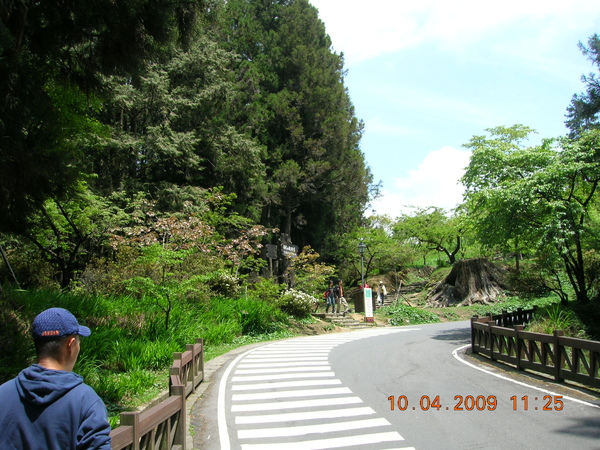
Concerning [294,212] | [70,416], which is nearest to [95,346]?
[70,416]

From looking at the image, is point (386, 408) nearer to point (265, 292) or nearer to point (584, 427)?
point (584, 427)

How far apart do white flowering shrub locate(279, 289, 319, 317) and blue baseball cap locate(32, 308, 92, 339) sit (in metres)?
21.1

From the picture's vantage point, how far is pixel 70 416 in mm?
2420

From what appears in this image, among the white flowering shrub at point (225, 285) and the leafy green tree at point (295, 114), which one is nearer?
the white flowering shrub at point (225, 285)

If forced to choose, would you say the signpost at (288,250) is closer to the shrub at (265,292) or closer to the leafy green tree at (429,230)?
the shrub at (265,292)

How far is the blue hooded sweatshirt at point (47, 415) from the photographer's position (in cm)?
238

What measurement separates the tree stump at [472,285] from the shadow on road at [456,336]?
1300 cm

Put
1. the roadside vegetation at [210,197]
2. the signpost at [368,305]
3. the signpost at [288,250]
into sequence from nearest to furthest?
the roadside vegetation at [210,197] < the signpost at [288,250] < the signpost at [368,305]

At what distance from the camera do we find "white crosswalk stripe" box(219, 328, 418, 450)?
6219mm

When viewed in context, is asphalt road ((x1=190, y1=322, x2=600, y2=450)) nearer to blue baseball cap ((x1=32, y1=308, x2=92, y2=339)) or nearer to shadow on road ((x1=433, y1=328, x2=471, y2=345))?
blue baseball cap ((x1=32, y1=308, x2=92, y2=339))

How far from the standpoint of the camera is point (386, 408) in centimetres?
775

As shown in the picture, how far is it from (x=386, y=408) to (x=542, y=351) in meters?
5.07

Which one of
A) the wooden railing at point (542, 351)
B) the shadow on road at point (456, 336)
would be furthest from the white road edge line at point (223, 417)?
the shadow on road at point (456, 336)

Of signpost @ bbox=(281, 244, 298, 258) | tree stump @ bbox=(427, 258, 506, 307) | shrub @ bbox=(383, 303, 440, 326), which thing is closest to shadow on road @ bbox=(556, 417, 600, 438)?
signpost @ bbox=(281, 244, 298, 258)
